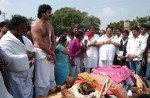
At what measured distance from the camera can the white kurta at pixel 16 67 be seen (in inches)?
196

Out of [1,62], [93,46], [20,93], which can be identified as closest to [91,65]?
[93,46]

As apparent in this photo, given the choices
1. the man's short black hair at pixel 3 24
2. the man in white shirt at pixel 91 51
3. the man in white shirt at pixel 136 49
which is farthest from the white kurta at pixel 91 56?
the man's short black hair at pixel 3 24

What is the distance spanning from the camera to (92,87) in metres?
5.69

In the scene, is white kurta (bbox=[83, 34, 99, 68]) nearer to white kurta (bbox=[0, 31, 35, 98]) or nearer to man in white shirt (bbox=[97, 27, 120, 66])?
man in white shirt (bbox=[97, 27, 120, 66])

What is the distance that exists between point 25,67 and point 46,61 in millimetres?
891

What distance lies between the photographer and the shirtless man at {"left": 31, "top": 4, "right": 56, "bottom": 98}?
5.81m

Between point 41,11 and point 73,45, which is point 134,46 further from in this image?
point 41,11

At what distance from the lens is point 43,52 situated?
19.3 ft

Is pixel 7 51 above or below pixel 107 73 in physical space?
above

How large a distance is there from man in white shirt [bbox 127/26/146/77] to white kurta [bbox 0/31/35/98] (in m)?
4.56

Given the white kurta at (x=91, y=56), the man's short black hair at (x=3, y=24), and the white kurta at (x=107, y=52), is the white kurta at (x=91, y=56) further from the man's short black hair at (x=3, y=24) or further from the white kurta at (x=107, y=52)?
the man's short black hair at (x=3, y=24)

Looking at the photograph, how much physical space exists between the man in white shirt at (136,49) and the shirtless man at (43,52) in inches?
149

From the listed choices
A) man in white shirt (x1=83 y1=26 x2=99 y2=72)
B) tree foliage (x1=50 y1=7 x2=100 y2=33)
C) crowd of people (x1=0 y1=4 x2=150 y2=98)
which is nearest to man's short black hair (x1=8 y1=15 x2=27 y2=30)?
crowd of people (x1=0 y1=4 x2=150 y2=98)

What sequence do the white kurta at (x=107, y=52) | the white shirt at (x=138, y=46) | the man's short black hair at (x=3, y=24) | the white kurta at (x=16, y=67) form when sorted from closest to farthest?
1. the white kurta at (x=16, y=67)
2. the man's short black hair at (x=3, y=24)
3. the white shirt at (x=138, y=46)
4. the white kurta at (x=107, y=52)
